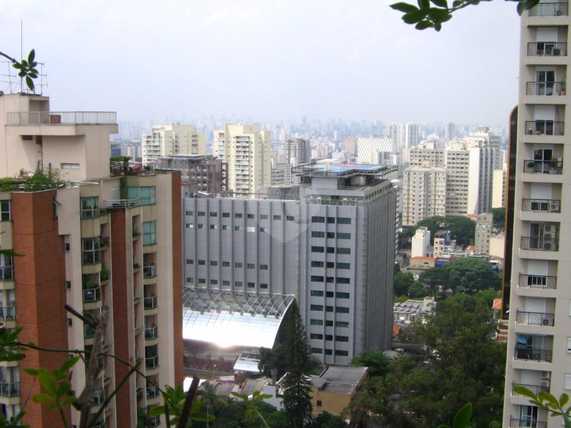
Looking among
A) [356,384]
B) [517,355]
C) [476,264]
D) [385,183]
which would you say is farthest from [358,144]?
[517,355]

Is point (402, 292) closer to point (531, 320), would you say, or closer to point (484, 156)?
point (484, 156)

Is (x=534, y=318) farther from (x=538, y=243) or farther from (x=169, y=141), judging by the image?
(x=169, y=141)

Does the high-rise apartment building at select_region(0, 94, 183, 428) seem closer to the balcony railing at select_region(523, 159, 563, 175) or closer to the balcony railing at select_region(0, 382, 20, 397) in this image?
the balcony railing at select_region(0, 382, 20, 397)

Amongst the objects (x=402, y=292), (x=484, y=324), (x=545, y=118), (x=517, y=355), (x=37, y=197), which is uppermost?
(x=545, y=118)

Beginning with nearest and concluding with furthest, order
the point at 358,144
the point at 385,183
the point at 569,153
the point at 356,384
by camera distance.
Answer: the point at 569,153 < the point at 356,384 < the point at 385,183 < the point at 358,144

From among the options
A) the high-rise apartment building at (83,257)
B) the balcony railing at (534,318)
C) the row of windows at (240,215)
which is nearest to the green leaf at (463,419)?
the high-rise apartment building at (83,257)

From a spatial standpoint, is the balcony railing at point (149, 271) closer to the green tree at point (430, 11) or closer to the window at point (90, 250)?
the window at point (90, 250)
